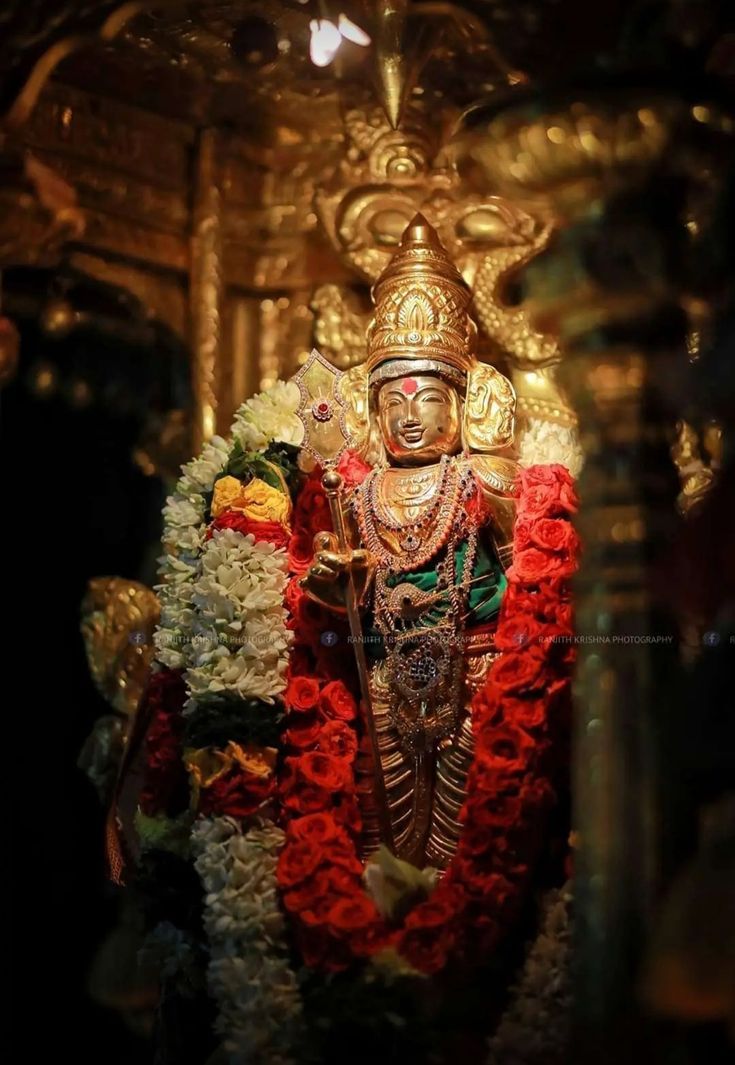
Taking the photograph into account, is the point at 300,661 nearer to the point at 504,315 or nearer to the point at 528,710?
the point at 528,710

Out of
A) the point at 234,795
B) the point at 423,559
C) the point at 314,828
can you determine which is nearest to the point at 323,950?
the point at 314,828

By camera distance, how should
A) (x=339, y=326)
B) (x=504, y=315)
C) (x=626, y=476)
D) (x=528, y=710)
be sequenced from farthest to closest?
(x=339, y=326) → (x=504, y=315) → (x=528, y=710) → (x=626, y=476)

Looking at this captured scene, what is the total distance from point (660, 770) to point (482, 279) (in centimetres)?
201

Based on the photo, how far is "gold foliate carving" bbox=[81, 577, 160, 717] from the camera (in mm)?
4438

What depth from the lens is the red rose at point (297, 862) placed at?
356 cm

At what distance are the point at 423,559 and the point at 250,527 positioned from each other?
0.46 metres

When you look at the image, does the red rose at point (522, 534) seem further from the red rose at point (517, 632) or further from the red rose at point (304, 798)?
the red rose at point (304, 798)

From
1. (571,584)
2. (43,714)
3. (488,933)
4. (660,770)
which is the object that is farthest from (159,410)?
(660,770)

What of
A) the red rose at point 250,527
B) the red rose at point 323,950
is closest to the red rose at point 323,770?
the red rose at point 323,950

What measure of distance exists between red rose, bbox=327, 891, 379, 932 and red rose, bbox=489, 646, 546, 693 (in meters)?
0.61

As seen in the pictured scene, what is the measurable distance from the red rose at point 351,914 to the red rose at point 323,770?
310 mm

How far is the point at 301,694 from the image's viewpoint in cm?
378

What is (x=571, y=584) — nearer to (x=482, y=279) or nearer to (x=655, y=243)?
(x=655, y=243)

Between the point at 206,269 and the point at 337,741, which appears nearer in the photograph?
the point at 337,741
